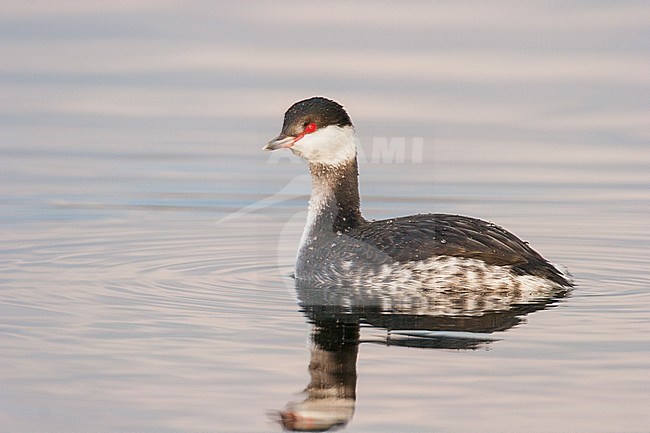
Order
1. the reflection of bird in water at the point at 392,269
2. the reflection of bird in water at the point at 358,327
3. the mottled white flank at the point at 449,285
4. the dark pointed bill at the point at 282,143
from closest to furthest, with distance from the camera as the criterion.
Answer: the reflection of bird in water at the point at 358,327 < the reflection of bird in water at the point at 392,269 < the mottled white flank at the point at 449,285 < the dark pointed bill at the point at 282,143

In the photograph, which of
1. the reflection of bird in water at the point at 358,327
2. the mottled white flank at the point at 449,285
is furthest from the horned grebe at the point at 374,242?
the reflection of bird in water at the point at 358,327

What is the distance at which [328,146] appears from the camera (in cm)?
1176

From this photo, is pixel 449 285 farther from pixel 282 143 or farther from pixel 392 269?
pixel 282 143

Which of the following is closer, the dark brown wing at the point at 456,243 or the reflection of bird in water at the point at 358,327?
the reflection of bird in water at the point at 358,327

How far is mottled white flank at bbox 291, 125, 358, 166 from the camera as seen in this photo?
38.3ft

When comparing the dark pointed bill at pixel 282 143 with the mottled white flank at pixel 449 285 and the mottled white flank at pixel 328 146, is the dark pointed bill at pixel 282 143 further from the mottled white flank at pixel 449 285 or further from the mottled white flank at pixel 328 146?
the mottled white flank at pixel 449 285

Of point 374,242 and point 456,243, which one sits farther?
point 374,242

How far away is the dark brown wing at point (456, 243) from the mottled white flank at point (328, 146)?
892 mm

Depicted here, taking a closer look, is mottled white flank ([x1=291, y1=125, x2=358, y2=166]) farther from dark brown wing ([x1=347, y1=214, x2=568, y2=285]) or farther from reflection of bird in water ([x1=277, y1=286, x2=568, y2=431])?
reflection of bird in water ([x1=277, y1=286, x2=568, y2=431])

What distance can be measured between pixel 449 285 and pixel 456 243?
0.29 m

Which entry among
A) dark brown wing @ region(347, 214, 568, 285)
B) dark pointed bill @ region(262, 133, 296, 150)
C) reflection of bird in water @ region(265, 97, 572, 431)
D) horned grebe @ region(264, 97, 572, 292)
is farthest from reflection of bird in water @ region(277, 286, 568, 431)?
dark pointed bill @ region(262, 133, 296, 150)

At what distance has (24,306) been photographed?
10.1 m

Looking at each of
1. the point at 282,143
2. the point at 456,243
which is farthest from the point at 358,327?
the point at 282,143

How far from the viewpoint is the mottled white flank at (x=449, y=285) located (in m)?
10.6
